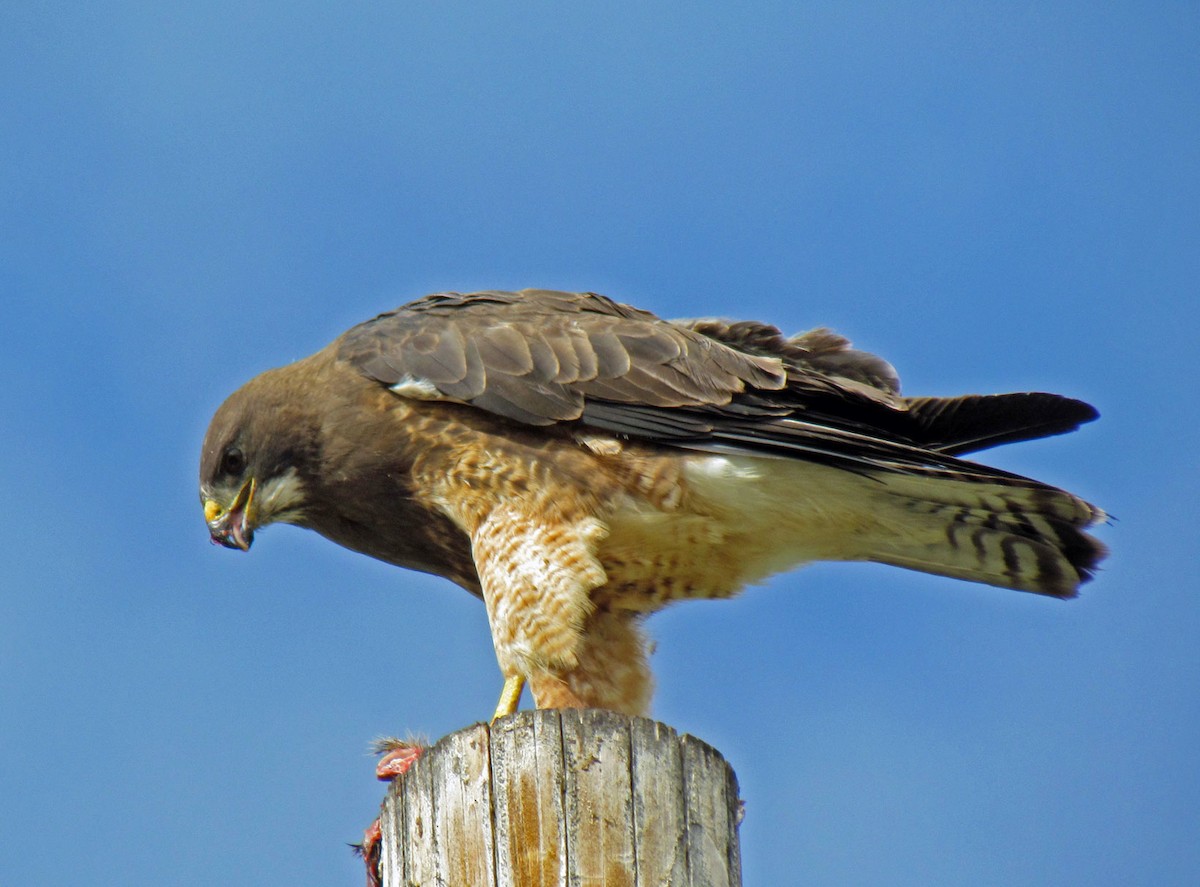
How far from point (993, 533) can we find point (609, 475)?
1.62 metres

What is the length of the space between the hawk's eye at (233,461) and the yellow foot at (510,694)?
1.57 m

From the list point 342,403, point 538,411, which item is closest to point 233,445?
point 342,403

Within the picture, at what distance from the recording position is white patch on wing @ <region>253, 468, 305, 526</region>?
620 centimetres

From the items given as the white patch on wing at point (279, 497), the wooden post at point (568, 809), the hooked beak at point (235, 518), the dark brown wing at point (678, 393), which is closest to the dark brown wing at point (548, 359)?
the dark brown wing at point (678, 393)

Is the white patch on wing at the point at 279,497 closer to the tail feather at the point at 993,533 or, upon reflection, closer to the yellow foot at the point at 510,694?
the yellow foot at the point at 510,694

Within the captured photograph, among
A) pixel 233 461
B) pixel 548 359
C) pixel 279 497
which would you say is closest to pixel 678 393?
pixel 548 359

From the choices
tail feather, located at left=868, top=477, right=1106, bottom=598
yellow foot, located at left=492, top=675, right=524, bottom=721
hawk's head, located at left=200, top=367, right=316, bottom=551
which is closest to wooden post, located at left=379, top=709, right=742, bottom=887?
yellow foot, located at left=492, top=675, right=524, bottom=721

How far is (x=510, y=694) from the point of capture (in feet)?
18.4

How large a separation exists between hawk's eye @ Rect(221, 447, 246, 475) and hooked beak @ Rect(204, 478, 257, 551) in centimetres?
7

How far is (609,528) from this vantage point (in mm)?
5672

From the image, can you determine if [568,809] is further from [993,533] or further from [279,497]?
[279,497]

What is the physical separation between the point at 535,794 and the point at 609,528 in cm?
221

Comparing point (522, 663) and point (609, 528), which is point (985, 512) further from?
point (522, 663)

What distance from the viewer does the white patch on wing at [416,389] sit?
5.91 m
